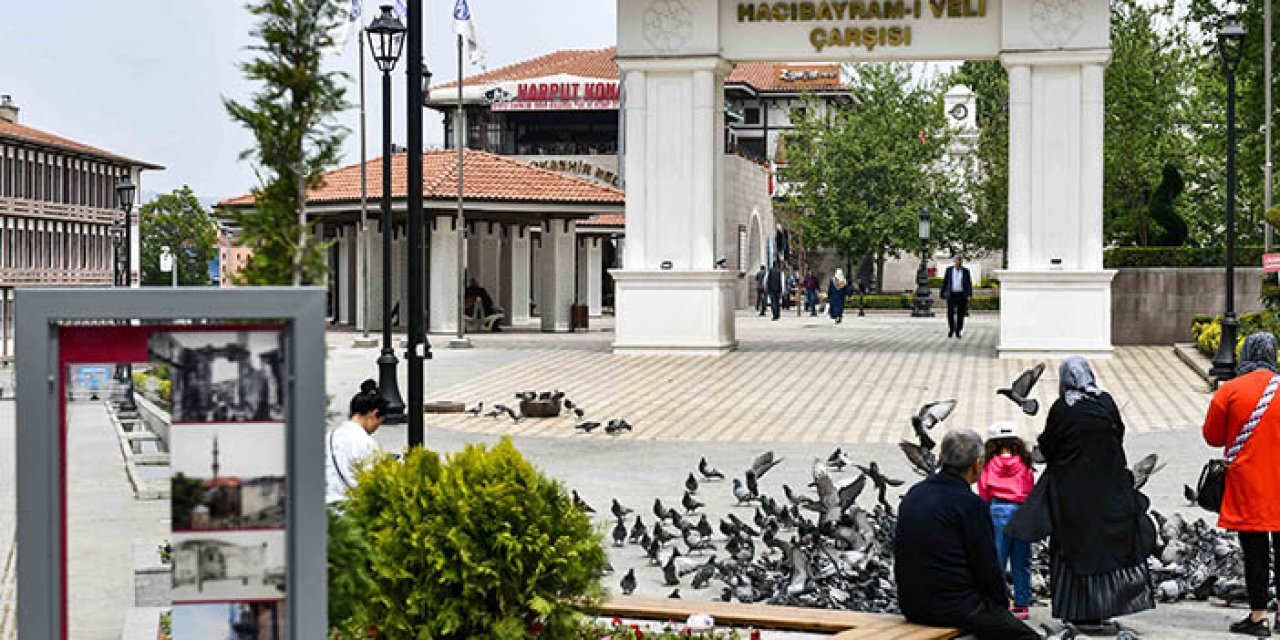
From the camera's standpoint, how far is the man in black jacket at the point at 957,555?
7770 millimetres

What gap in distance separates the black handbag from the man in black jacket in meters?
1.97

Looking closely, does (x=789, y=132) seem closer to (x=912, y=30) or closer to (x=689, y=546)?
(x=912, y=30)

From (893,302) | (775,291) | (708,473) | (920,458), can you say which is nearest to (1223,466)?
(920,458)

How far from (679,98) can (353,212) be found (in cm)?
1279

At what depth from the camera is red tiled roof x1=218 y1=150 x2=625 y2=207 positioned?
3819 cm

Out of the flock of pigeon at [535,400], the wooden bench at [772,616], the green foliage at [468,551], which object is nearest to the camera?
the green foliage at [468,551]

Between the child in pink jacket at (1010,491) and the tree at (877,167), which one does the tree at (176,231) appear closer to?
the tree at (877,167)

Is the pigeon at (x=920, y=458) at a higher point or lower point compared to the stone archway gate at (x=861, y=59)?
lower

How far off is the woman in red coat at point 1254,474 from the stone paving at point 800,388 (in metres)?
8.78

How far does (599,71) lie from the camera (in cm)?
8144

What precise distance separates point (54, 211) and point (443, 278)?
45388 mm

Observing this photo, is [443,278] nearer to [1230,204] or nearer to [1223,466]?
[1230,204]

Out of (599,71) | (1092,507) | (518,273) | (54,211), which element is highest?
(599,71)

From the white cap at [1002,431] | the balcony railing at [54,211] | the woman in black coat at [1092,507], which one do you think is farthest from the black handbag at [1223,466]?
the balcony railing at [54,211]
